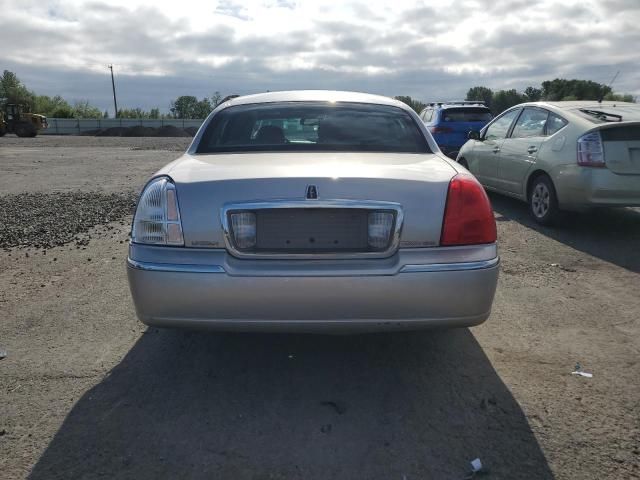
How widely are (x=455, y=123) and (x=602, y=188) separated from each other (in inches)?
290

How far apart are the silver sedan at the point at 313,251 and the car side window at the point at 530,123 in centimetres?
510

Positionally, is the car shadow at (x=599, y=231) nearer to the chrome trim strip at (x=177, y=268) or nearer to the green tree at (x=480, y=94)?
the chrome trim strip at (x=177, y=268)

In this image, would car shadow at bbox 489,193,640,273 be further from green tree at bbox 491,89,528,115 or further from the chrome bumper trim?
green tree at bbox 491,89,528,115

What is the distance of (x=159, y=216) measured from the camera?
2.84 meters

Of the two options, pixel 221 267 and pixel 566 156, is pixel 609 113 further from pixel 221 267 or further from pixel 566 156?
pixel 221 267

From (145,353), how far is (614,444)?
8.80 feet

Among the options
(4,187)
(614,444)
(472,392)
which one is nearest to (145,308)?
(472,392)

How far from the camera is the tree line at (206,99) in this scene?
36.1 m

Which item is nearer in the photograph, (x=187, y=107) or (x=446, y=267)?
(x=446, y=267)

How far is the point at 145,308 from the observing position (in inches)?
112

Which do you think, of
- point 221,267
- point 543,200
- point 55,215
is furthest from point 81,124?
point 221,267

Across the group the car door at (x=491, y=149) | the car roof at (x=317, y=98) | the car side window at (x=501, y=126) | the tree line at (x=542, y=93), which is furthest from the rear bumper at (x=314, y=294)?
the tree line at (x=542, y=93)

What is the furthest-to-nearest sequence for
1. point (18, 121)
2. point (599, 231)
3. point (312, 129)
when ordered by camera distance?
point (18, 121) → point (599, 231) → point (312, 129)

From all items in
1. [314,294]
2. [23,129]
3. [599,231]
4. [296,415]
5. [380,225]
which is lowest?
[296,415]
